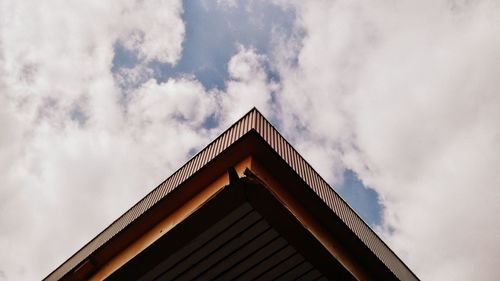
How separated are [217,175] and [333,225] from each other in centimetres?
239

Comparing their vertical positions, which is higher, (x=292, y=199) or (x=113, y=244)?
(x=113, y=244)


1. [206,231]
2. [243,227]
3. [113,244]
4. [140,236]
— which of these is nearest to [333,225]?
[243,227]

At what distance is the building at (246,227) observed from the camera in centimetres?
671

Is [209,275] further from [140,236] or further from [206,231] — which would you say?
[140,236]

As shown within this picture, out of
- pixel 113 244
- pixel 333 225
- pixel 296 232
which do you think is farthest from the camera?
pixel 113 244

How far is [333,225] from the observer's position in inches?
283

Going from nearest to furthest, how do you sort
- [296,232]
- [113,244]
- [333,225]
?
[296,232] → [333,225] → [113,244]

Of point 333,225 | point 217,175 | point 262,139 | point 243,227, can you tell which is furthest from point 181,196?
point 333,225

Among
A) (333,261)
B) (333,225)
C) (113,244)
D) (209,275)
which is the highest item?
(113,244)

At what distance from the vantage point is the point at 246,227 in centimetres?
689

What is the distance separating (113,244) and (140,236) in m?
0.66

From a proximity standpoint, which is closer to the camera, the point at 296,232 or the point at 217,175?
the point at 296,232

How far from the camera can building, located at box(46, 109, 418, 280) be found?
6.71 m

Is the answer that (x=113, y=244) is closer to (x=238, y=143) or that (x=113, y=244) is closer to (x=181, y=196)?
(x=181, y=196)
